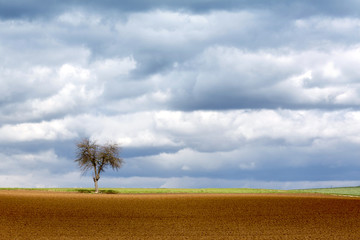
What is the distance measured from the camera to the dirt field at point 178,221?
25.6 metres

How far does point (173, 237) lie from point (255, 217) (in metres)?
11.6

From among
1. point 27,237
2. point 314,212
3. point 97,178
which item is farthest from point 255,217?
point 97,178

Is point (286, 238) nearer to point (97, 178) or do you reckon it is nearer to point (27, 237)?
point (27, 237)

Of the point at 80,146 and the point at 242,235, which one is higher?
the point at 80,146

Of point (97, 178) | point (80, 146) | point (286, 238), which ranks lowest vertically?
point (286, 238)

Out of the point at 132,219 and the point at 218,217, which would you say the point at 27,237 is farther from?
the point at 218,217

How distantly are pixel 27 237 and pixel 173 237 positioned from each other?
8348mm

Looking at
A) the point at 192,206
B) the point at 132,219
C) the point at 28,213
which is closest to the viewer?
the point at 132,219

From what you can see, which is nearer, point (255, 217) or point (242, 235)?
point (242, 235)

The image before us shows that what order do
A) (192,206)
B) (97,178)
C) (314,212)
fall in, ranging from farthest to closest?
(97,178) < (192,206) < (314,212)

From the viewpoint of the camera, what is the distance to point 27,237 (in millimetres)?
24297

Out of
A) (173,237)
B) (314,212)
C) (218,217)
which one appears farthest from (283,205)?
(173,237)

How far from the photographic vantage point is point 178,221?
102 feet

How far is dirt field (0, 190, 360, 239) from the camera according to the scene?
25.6 metres
